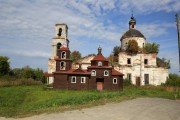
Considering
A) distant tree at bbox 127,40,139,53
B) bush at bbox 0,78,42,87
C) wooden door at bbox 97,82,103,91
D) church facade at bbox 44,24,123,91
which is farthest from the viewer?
distant tree at bbox 127,40,139,53

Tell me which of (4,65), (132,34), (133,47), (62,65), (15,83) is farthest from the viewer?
(4,65)

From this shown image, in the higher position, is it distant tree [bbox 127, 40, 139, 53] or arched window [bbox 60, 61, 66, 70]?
distant tree [bbox 127, 40, 139, 53]

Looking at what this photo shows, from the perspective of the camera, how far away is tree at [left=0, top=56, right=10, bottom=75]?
2433 inches

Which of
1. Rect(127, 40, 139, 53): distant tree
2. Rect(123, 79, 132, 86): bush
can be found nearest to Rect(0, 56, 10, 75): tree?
Rect(123, 79, 132, 86): bush

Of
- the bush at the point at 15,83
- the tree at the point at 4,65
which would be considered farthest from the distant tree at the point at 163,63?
the tree at the point at 4,65

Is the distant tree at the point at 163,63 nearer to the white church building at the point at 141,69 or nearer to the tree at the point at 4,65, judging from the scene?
the white church building at the point at 141,69

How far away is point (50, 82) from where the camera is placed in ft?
146

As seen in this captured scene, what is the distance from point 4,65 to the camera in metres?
62.7

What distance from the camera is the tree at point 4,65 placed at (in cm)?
6181

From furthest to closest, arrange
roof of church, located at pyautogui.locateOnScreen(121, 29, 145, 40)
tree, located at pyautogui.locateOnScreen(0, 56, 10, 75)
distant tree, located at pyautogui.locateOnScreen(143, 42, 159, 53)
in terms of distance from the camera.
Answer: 1. tree, located at pyautogui.locateOnScreen(0, 56, 10, 75)
2. distant tree, located at pyautogui.locateOnScreen(143, 42, 159, 53)
3. roof of church, located at pyautogui.locateOnScreen(121, 29, 145, 40)

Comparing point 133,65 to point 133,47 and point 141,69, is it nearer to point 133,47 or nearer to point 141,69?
point 141,69

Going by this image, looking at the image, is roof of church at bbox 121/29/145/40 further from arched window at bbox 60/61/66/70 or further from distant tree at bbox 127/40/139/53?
arched window at bbox 60/61/66/70

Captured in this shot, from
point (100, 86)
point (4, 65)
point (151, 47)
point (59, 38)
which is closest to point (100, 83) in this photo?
point (100, 86)

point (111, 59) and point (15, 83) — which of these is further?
point (111, 59)
